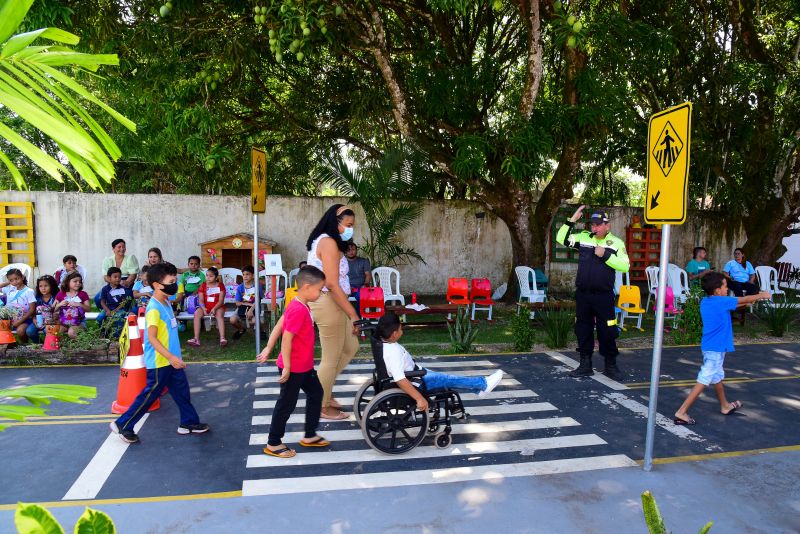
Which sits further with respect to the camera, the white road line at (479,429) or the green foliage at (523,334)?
the green foliage at (523,334)

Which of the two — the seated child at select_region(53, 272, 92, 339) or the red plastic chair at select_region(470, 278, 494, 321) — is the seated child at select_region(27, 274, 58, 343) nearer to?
the seated child at select_region(53, 272, 92, 339)

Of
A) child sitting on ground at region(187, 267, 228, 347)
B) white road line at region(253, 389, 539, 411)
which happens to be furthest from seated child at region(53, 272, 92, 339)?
white road line at region(253, 389, 539, 411)

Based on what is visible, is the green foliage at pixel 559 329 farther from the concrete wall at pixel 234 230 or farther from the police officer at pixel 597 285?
the concrete wall at pixel 234 230

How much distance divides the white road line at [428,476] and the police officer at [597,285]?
8.15 feet

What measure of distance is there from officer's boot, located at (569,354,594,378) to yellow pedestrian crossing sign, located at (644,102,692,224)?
122 inches

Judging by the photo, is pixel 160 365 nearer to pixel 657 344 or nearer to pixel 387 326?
pixel 387 326

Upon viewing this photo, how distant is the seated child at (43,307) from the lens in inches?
319

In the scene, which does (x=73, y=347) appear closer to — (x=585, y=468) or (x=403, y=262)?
(x=585, y=468)

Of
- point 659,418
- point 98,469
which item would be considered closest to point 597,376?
point 659,418

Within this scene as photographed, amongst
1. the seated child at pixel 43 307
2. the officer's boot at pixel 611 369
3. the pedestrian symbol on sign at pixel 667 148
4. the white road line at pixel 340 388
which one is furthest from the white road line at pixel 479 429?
the seated child at pixel 43 307

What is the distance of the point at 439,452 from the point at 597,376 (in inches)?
125

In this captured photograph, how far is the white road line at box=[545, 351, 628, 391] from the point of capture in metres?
6.66

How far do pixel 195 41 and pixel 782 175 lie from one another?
508 inches

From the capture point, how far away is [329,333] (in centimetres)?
519
